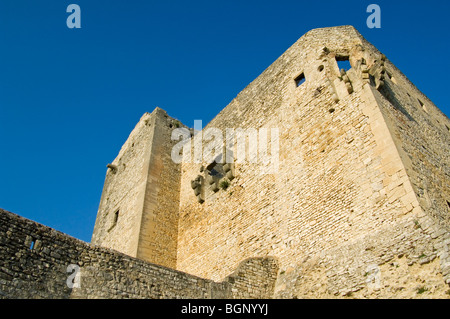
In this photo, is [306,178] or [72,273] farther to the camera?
[306,178]

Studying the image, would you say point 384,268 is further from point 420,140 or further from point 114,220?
point 114,220

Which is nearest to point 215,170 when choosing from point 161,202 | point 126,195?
point 161,202

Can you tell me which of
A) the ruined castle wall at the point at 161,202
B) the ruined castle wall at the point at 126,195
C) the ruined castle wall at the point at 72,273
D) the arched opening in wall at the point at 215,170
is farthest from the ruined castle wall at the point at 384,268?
the ruined castle wall at the point at 126,195

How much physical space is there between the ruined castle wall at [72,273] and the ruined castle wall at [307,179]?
76.9 inches

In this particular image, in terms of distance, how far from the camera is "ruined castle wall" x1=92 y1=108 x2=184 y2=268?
1307cm

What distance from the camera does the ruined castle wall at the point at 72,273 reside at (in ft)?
20.4

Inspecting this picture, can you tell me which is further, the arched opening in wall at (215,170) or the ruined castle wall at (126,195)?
the ruined castle wall at (126,195)

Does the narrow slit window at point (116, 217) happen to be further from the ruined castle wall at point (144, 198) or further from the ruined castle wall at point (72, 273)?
the ruined castle wall at point (72, 273)

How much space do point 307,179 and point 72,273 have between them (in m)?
5.39

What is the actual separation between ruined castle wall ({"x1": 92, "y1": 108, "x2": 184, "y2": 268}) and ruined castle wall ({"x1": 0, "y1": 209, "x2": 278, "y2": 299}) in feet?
15.2

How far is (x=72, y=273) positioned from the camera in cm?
683

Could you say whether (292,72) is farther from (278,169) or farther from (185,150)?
(185,150)
